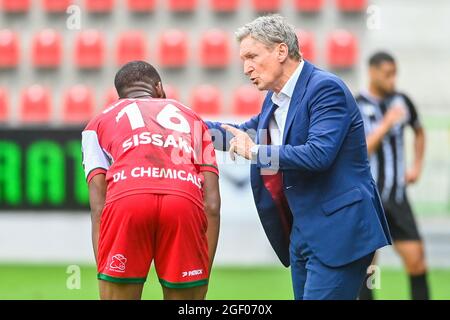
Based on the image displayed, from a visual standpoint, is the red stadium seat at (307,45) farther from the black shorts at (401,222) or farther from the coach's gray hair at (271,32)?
the coach's gray hair at (271,32)

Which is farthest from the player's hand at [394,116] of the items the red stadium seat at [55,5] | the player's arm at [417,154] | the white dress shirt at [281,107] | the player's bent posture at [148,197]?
the red stadium seat at [55,5]

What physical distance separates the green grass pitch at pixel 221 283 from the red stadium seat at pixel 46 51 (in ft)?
10.00

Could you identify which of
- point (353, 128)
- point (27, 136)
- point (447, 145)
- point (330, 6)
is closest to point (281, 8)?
point (330, 6)

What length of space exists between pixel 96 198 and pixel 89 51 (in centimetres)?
895

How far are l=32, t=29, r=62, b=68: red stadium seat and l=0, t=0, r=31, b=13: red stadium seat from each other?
445 mm

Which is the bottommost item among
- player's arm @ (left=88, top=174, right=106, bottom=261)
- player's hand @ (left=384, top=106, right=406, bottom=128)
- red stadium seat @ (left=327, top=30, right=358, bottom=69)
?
player's arm @ (left=88, top=174, right=106, bottom=261)

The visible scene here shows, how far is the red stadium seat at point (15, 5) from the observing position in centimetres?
1359

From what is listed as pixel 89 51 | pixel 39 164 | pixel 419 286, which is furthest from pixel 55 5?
pixel 419 286

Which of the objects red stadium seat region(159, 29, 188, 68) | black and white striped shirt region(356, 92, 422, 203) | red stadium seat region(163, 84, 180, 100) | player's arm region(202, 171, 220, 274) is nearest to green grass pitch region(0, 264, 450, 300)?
black and white striped shirt region(356, 92, 422, 203)

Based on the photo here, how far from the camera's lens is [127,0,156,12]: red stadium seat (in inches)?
533

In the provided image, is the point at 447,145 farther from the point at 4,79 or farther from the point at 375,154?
the point at 4,79

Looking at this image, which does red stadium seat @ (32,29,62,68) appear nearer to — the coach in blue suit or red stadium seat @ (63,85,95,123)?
red stadium seat @ (63,85,95,123)

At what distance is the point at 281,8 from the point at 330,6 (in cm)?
63

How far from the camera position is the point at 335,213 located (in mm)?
4605
